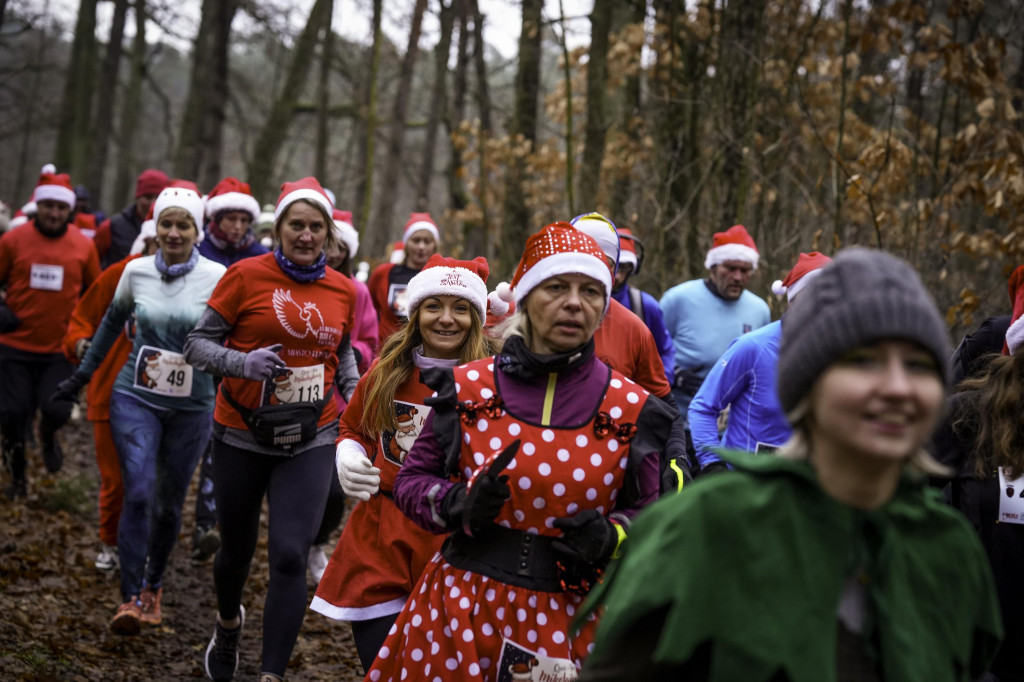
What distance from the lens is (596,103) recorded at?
16.0 metres

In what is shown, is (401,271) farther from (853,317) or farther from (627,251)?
(853,317)

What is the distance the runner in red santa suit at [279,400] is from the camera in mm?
5324

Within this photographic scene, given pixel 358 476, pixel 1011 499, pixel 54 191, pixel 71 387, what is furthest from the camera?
pixel 54 191

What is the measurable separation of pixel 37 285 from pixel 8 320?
0.46 metres

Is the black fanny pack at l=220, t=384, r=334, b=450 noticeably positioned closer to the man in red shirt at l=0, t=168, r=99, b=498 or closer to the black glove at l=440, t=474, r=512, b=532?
the black glove at l=440, t=474, r=512, b=532

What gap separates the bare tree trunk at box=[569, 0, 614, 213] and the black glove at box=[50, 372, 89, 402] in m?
8.07

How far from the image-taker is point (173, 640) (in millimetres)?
6828

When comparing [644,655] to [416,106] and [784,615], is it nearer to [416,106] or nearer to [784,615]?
[784,615]

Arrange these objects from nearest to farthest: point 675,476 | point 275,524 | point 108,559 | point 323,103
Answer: point 675,476, point 275,524, point 108,559, point 323,103

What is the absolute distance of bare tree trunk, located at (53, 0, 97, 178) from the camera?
23.6 metres

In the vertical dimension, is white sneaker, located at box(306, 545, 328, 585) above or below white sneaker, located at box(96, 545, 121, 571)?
above

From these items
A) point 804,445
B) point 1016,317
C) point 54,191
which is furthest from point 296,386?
point 54,191

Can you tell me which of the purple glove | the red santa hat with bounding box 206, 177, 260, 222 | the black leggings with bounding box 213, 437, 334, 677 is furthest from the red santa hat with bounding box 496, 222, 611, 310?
the red santa hat with bounding box 206, 177, 260, 222

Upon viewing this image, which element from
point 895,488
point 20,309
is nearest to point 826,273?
point 895,488
